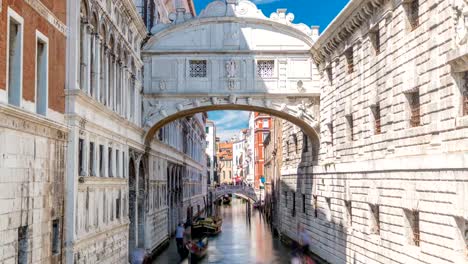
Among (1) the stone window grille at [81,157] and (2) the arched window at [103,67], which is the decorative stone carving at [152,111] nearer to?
(2) the arched window at [103,67]

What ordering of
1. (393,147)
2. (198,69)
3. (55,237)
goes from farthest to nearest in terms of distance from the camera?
(198,69)
(393,147)
(55,237)

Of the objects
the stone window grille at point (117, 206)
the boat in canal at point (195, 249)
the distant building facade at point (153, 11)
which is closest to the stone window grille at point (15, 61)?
the stone window grille at point (117, 206)

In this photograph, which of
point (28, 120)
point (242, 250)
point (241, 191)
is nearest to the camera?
point (28, 120)

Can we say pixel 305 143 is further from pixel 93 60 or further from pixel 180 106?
pixel 93 60

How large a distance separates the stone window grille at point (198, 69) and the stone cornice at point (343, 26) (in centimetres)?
377

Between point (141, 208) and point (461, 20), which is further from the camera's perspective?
point (141, 208)

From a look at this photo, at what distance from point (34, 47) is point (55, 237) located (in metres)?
3.73

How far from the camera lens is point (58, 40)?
12.3 meters

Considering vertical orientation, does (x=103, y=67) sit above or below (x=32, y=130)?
above

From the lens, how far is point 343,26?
17969mm

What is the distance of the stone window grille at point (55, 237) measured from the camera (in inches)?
476

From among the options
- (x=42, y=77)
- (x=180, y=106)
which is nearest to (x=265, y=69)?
(x=180, y=106)

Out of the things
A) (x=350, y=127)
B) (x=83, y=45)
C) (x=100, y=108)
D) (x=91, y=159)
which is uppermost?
(x=83, y=45)

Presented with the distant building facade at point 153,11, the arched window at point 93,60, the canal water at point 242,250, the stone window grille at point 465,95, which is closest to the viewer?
the stone window grille at point 465,95
